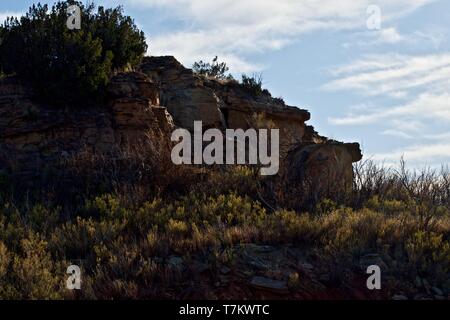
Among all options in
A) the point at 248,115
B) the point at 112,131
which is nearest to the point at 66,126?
the point at 112,131

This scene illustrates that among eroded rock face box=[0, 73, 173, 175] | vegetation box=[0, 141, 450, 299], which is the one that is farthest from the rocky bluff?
vegetation box=[0, 141, 450, 299]

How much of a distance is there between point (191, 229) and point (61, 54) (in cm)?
703

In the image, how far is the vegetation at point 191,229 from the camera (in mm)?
9133

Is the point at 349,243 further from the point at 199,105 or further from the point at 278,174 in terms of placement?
the point at 199,105

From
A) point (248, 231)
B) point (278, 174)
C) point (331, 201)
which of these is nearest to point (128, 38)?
point (278, 174)

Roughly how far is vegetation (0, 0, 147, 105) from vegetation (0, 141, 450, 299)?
2.45 metres

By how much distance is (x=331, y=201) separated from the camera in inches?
504

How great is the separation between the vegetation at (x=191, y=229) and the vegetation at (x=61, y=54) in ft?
8.03

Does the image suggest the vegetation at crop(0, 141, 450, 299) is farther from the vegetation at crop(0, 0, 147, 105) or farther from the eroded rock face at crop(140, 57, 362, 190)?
the vegetation at crop(0, 0, 147, 105)

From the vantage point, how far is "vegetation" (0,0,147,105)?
52.5 feet

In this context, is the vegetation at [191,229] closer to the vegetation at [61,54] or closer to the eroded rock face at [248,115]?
the eroded rock face at [248,115]

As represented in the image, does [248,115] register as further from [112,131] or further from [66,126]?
[66,126]
